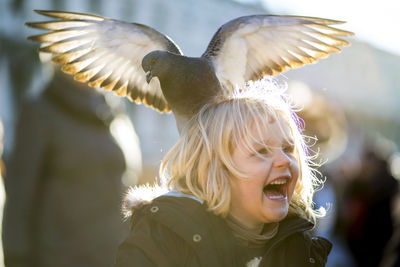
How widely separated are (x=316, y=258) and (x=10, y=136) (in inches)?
839

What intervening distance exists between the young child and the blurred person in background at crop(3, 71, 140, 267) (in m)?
1.69

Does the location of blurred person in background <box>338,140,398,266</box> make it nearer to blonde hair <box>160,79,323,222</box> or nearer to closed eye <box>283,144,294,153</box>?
blonde hair <box>160,79,323,222</box>

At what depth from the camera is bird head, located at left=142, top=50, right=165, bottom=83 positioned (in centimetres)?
245

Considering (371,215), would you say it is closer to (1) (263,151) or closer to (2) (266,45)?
(2) (266,45)

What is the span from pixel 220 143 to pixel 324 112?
2450 millimetres

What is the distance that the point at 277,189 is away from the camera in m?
2.05

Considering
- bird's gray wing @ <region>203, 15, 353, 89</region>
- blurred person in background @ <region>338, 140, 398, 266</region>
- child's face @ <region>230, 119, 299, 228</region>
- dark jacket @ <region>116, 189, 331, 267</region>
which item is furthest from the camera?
blurred person in background @ <region>338, 140, 398, 266</region>

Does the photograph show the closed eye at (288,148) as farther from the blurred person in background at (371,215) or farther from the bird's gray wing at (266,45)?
the blurred person in background at (371,215)

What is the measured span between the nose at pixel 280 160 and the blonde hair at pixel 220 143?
8cm

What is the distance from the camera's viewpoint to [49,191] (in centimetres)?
372

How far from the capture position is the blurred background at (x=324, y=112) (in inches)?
175

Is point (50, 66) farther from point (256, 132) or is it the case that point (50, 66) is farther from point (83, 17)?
point (256, 132)

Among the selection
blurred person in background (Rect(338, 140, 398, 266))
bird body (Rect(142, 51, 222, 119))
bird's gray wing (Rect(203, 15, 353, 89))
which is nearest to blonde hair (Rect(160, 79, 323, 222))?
bird body (Rect(142, 51, 222, 119))

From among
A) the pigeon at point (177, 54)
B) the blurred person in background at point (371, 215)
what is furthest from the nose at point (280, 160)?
the blurred person in background at point (371, 215)
